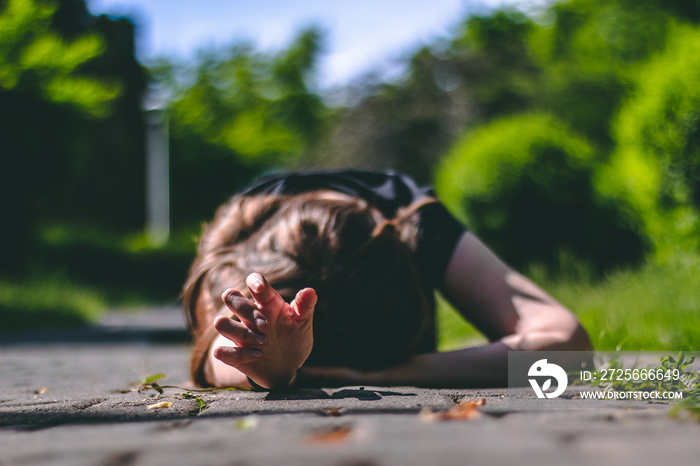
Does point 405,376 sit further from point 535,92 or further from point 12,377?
point 535,92

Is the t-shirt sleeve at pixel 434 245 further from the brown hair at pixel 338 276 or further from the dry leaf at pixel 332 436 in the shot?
the dry leaf at pixel 332 436

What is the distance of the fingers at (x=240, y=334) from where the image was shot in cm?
170

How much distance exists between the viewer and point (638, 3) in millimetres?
9281

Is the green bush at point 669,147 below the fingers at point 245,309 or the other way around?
the other way around

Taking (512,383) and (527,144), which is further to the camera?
(527,144)

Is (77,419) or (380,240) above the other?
(380,240)

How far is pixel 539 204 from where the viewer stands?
7.50 metres

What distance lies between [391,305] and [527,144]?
5.99 meters

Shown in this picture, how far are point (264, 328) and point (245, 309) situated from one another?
8cm

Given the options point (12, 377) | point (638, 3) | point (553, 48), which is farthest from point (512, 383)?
point (553, 48)

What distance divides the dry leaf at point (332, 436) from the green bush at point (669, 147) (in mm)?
4382

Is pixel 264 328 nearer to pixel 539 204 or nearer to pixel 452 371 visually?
pixel 452 371

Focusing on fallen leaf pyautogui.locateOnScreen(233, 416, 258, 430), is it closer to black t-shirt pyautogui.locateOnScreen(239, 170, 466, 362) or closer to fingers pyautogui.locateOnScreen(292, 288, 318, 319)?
fingers pyautogui.locateOnScreen(292, 288, 318, 319)

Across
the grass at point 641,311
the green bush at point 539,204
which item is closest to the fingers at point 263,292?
the grass at point 641,311
